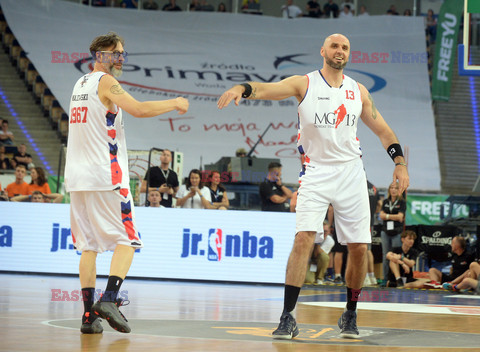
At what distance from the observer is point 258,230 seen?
39.3 feet

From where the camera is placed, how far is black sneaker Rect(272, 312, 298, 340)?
4.70 meters

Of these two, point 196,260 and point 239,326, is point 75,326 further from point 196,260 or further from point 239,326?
point 196,260

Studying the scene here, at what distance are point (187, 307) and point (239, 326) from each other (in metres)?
1.78

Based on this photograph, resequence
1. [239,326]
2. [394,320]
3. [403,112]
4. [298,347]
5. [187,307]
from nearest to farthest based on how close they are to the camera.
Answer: [298,347] → [239,326] → [394,320] → [187,307] → [403,112]

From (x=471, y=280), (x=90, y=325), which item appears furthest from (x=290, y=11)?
(x=90, y=325)

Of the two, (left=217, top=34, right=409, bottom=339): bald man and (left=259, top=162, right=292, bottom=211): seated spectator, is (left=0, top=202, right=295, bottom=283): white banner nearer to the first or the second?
(left=259, top=162, right=292, bottom=211): seated spectator

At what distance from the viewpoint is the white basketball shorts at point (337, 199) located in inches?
198

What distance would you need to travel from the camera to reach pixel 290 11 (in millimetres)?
25562

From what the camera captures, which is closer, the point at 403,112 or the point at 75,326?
the point at 75,326

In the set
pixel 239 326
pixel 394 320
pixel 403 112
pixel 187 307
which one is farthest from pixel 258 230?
pixel 403 112

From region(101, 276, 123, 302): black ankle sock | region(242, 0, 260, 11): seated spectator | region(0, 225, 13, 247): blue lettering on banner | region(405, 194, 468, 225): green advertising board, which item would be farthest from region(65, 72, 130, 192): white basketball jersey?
region(242, 0, 260, 11): seated spectator

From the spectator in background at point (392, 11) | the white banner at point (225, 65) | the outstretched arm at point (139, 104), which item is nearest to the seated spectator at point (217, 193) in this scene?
the white banner at point (225, 65)

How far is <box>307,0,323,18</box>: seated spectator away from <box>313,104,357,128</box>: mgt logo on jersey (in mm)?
20897

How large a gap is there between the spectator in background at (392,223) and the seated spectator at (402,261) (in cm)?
11
